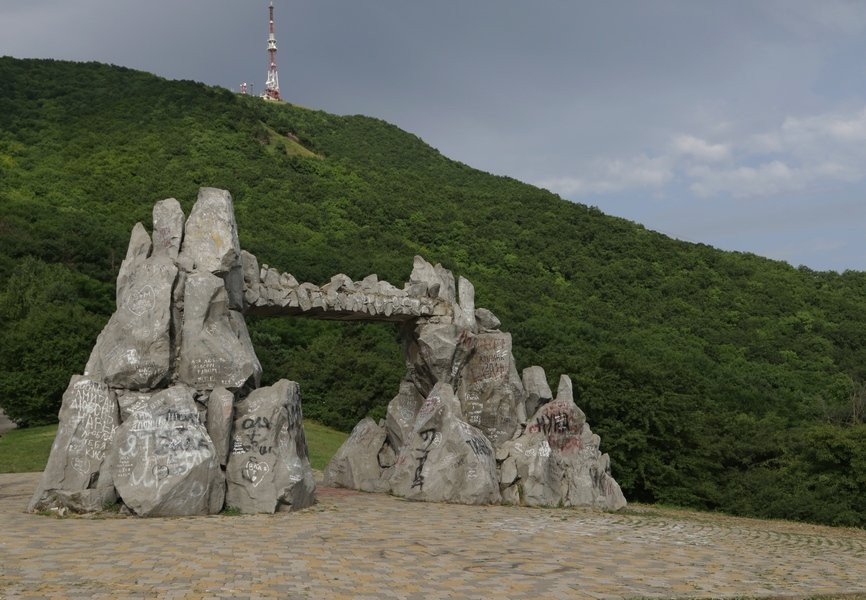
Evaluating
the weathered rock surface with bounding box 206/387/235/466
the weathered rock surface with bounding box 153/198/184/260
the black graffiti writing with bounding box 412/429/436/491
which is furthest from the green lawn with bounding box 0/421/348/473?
the weathered rock surface with bounding box 206/387/235/466

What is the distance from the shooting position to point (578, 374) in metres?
29.0

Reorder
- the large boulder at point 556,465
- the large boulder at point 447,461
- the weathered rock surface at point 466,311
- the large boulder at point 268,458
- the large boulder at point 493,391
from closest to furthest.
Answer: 1. the large boulder at point 268,458
2. the large boulder at point 447,461
3. the large boulder at point 556,465
4. the large boulder at point 493,391
5. the weathered rock surface at point 466,311

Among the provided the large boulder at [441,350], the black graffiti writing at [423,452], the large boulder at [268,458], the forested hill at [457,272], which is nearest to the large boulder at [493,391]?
the large boulder at [441,350]

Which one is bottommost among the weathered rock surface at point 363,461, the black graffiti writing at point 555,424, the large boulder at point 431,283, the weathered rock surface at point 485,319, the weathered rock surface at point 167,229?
the weathered rock surface at point 363,461

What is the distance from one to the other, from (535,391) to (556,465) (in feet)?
7.07

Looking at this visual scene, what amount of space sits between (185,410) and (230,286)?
2958mm

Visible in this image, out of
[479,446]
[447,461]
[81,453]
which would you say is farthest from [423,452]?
[81,453]

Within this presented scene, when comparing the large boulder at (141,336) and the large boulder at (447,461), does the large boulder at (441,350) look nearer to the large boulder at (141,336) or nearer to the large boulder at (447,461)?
the large boulder at (447,461)

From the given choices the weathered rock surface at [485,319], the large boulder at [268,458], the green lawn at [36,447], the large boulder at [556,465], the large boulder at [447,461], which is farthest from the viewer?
the green lawn at [36,447]

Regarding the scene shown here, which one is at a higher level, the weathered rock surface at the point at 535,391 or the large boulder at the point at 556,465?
the weathered rock surface at the point at 535,391

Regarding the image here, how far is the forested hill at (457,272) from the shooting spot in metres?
28.6

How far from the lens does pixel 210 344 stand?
584 inches

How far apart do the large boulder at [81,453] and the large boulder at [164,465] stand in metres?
0.38

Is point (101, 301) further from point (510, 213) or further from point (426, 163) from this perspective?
point (426, 163)
